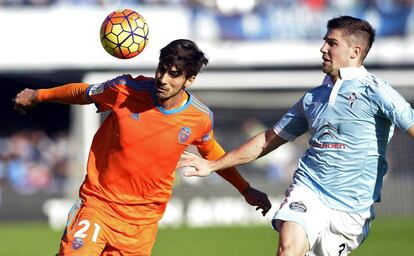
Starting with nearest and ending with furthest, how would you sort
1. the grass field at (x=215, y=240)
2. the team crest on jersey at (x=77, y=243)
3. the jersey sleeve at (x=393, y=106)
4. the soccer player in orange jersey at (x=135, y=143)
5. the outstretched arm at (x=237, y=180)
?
the jersey sleeve at (x=393, y=106), the team crest on jersey at (x=77, y=243), the soccer player in orange jersey at (x=135, y=143), the outstretched arm at (x=237, y=180), the grass field at (x=215, y=240)

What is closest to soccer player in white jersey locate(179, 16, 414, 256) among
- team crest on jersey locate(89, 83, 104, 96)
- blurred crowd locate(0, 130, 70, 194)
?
team crest on jersey locate(89, 83, 104, 96)

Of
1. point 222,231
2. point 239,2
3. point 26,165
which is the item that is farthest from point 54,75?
point 222,231

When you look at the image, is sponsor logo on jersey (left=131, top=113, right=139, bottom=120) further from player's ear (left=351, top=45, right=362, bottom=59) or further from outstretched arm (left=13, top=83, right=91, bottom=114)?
player's ear (left=351, top=45, right=362, bottom=59)

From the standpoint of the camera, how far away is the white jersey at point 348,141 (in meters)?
7.21

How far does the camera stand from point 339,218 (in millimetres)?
7270

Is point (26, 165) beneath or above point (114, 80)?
beneath

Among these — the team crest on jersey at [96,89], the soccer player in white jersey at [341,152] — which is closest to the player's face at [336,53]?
the soccer player in white jersey at [341,152]

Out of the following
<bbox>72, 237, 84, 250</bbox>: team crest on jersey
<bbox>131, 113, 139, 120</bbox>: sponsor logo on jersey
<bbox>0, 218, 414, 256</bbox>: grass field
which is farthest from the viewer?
<bbox>0, 218, 414, 256</bbox>: grass field

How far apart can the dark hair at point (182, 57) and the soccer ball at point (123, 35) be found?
0.68 meters

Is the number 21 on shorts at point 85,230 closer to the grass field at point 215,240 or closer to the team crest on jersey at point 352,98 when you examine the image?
the team crest on jersey at point 352,98

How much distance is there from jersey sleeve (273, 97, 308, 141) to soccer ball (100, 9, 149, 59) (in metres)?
1.35

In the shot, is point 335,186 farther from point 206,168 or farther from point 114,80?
point 114,80

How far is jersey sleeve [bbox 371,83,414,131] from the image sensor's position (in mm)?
6910

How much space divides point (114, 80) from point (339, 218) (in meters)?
2.03
